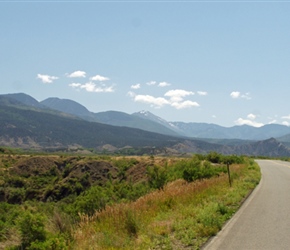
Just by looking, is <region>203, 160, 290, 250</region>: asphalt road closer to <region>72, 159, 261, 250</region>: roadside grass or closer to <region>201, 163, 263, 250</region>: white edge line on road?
<region>201, 163, 263, 250</region>: white edge line on road

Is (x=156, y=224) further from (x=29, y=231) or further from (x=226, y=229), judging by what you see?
(x=29, y=231)

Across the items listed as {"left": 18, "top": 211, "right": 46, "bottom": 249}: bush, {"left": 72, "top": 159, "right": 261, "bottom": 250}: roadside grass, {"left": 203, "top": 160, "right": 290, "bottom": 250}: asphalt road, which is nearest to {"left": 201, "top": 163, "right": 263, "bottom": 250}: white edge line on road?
{"left": 203, "top": 160, "right": 290, "bottom": 250}: asphalt road

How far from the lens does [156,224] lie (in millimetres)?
9492

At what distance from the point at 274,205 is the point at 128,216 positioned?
7144mm

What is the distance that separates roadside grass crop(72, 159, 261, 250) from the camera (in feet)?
25.2

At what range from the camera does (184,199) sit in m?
12.7

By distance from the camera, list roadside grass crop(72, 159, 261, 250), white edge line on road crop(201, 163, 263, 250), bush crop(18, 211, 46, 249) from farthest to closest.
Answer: white edge line on road crop(201, 163, 263, 250)
roadside grass crop(72, 159, 261, 250)
bush crop(18, 211, 46, 249)

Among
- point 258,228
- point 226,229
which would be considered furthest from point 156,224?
point 258,228

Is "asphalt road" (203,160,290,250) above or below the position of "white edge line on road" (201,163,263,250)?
above

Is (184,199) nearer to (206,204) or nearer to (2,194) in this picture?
(206,204)

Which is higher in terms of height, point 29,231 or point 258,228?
point 29,231

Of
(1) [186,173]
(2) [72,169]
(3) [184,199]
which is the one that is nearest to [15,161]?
(2) [72,169]

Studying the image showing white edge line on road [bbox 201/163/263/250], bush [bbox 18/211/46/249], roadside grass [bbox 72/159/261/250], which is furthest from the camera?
white edge line on road [bbox 201/163/263/250]

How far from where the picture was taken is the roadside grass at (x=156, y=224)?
7.69 metres
